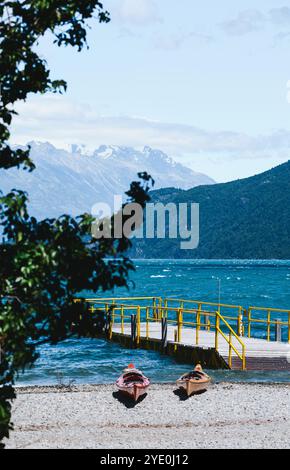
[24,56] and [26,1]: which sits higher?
[26,1]

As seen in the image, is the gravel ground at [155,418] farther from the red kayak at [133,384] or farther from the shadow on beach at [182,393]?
the red kayak at [133,384]

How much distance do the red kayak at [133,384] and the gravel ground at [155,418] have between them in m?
0.30

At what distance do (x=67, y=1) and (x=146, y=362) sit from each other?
28709 mm

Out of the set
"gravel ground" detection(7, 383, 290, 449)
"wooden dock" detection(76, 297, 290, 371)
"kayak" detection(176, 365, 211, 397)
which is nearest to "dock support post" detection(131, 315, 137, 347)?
"wooden dock" detection(76, 297, 290, 371)

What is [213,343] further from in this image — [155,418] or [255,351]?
[155,418]

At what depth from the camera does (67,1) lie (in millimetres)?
10734

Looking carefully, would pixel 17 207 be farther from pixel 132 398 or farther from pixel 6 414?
pixel 132 398

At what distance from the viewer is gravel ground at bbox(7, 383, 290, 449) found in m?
19.6

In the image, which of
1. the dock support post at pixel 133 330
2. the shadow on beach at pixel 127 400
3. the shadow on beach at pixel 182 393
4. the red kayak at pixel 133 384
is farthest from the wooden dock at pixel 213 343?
the shadow on beach at pixel 182 393

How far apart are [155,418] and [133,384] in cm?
235

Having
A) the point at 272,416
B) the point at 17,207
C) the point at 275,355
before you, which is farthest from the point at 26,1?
the point at 275,355

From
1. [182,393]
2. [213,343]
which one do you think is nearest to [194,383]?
[182,393]

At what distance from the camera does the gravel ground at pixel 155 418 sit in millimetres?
19562

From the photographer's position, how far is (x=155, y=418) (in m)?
22.9
